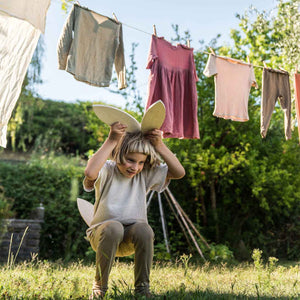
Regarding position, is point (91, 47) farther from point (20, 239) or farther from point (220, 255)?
point (220, 255)

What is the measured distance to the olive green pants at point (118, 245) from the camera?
7.61 feet

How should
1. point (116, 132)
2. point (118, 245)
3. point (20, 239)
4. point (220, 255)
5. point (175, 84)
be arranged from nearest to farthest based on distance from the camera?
point (118, 245), point (116, 132), point (175, 84), point (20, 239), point (220, 255)

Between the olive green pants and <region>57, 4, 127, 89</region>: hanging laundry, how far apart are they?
1.56 metres

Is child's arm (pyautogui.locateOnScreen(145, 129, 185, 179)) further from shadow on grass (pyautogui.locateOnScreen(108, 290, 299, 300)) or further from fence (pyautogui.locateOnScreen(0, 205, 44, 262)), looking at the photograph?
fence (pyautogui.locateOnScreen(0, 205, 44, 262))

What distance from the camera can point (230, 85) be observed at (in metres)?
4.41

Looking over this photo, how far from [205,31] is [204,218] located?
3441 mm

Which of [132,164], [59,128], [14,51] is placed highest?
[59,128]

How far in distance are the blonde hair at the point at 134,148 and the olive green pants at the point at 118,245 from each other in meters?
0.49

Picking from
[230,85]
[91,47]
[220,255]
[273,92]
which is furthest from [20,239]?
[273,92]

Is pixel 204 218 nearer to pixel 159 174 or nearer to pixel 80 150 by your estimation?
pixel 159 174

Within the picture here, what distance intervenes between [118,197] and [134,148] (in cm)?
36

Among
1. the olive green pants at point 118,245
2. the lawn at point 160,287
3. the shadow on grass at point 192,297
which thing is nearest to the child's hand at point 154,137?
the olive green pants at point 118,245

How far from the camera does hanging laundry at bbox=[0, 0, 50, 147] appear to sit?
274cm

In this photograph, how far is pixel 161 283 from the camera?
10.4 feet
